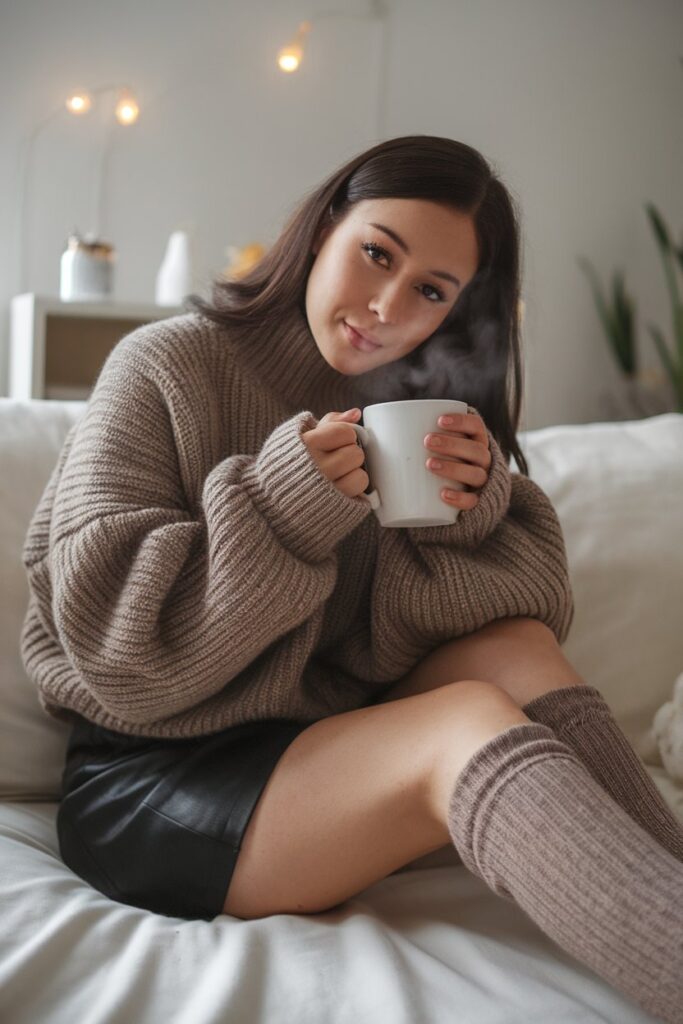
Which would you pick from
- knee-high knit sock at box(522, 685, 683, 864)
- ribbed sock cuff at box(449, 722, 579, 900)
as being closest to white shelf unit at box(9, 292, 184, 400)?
knee-high knit sock at box(522, 685, 683, 864)

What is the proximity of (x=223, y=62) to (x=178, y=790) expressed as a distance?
2448 millimetres

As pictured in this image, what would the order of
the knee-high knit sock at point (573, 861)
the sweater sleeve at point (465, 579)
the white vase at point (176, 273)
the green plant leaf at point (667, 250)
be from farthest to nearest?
1. the green plant leaf at point (667, 250)
2. the white vase at point (176, 273)
3. the sweater sleeve at point (465, 579)
4. the knee-high knit sock at point (573, 861)

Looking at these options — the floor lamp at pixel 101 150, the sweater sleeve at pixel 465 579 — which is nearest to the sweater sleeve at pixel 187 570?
the sweater sleeve at pixel 465 579

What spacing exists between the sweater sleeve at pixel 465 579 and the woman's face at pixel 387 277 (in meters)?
0.17

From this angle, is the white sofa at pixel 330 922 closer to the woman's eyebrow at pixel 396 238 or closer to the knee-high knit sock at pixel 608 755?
the knee-high knit sock at pixel 608 755

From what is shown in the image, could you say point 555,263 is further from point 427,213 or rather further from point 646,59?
point 427,213

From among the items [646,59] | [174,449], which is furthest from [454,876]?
[646,59]

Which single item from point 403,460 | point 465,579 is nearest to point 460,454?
point 403,460

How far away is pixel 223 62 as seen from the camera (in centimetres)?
293

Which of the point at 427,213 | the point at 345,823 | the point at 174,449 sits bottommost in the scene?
the point at 345,823

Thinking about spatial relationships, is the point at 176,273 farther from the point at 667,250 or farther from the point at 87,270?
the point at 667,250

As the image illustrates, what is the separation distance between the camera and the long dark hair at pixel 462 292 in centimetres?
110

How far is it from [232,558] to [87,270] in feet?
6.00

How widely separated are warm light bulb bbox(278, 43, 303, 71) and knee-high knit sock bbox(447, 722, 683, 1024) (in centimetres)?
248
